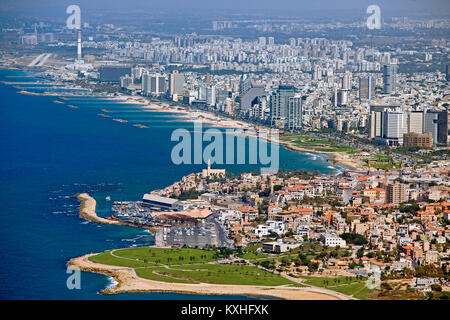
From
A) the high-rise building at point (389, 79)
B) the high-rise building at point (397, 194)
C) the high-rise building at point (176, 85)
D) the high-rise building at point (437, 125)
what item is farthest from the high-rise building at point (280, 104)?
the high-rise building at point (397, 194)

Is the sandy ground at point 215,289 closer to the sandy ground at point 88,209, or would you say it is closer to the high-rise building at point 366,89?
the sandy ground at point 88,209

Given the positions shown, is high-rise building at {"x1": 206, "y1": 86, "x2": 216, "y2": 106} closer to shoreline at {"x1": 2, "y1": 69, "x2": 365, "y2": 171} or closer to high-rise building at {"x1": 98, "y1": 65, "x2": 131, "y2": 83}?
shoreline at {"x1": 2, "y1": 69, "x2": 365, "y2": 171}

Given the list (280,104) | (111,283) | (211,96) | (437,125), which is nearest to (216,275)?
(111,283)

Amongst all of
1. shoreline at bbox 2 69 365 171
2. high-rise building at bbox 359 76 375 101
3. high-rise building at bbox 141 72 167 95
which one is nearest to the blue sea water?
shoreline at bbox 2 69 365 171

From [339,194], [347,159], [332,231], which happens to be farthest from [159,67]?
[332,231]

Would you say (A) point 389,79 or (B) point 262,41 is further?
(B) point 262,41

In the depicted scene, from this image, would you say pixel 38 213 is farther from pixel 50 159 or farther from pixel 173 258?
pixel 50 159

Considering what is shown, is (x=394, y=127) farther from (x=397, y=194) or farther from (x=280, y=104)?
(x=397, y=194)
